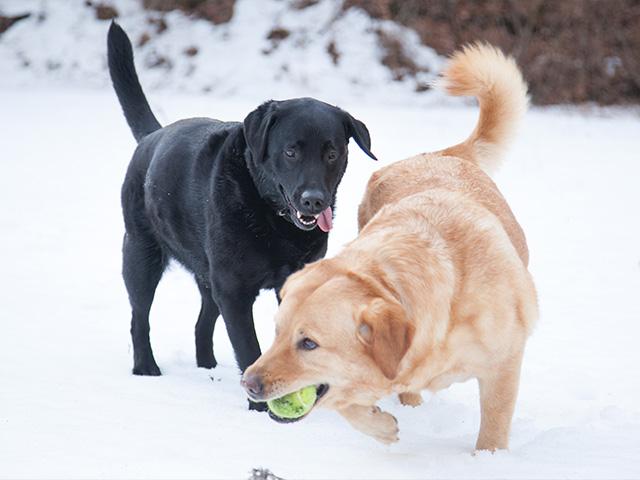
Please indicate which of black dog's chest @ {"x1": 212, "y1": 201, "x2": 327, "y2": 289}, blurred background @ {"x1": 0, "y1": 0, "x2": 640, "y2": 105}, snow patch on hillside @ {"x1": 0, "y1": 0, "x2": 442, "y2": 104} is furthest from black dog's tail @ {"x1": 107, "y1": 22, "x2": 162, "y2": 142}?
blurred background @ {"x1": 0, "y1": 0, "x2": 640, "y2": 105}

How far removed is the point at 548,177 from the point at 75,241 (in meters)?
5.18

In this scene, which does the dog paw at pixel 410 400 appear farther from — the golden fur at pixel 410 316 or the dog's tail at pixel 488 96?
the dog's tail at pixel 488 96

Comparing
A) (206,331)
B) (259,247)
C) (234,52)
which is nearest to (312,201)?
(259,247)

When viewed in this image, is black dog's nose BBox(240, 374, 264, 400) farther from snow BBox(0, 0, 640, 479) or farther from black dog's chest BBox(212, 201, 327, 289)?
black dog's chest BBox(212, 201, 327, 289)

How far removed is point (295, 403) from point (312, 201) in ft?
3.61

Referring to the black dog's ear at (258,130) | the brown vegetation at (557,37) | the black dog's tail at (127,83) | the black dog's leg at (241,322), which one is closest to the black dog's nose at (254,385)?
the black dog's leg at (241,322)

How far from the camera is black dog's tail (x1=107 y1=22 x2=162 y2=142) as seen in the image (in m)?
4.96

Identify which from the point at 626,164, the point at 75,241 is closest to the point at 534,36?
the point at 626,164

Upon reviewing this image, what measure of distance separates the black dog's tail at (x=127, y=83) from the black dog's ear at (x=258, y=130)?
126 centimetres

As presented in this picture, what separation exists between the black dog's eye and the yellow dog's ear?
153mm

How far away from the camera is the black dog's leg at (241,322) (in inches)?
155

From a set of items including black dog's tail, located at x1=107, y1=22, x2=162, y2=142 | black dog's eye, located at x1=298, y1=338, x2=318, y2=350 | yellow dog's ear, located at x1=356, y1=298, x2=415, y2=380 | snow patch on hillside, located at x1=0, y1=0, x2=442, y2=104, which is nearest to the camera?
yellow dog's ear, located at x1=356, y1=298, x2=415, y2=380

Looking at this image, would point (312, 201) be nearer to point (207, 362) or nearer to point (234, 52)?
point (207, 362)

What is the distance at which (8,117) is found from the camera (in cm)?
1247
